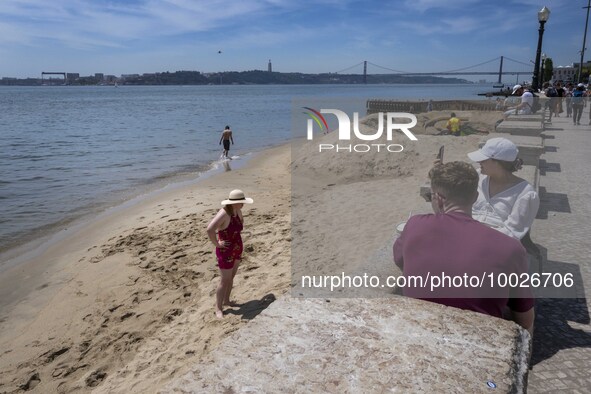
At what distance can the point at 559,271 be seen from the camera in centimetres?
457

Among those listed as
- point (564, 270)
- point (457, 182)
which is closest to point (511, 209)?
point (457, 182)

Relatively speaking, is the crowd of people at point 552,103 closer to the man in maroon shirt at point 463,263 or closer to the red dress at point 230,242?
the red dress at point 230,242

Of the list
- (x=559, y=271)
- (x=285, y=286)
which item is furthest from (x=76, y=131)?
(x=559, y=271)

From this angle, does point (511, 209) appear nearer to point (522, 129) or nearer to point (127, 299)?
point (127, 299)

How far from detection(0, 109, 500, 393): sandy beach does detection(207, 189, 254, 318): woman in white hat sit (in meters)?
0.39

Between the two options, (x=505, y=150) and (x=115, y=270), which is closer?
(x=505, y=150)

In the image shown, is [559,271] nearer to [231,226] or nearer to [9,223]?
[231,226]

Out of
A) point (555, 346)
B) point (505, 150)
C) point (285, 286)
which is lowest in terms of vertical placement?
point (285, 286)

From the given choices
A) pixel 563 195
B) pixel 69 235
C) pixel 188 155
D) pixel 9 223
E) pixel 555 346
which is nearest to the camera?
pixel 555 346

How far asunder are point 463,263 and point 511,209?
150 centimetres

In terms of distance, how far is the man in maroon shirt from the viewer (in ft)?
7.54

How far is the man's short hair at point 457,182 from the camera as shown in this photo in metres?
2.66

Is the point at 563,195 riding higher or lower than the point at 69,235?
higher

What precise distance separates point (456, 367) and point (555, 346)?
212 centimetres
